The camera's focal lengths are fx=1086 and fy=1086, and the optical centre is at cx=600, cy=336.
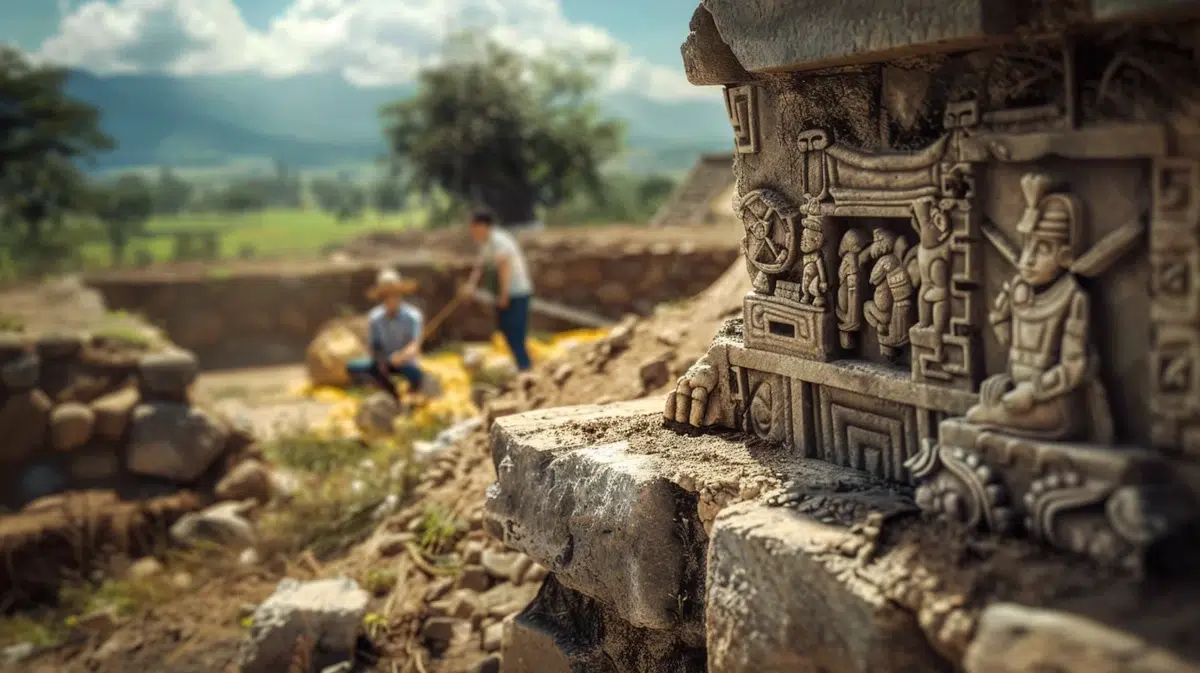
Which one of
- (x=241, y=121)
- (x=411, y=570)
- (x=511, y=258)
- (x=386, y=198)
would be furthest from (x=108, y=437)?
(x=241, y=121)

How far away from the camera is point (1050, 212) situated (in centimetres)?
242

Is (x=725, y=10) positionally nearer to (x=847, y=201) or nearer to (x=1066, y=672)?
(x=847, y=201)

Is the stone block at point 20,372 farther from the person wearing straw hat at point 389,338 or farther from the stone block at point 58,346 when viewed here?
the person wearing straw hat at point 389,338

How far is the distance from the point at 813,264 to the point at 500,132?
1902 centimetres

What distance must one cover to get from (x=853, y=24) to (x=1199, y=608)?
156 cm

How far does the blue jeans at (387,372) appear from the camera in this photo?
8312 mm

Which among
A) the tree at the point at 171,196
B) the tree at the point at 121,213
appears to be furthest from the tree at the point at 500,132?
the tree at the point at 171,196

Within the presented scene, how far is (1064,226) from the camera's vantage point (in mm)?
2395

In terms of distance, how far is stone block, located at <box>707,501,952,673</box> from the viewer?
96.3 inches

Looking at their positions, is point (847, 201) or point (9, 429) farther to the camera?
point (9, 429)

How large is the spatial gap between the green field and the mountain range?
18.0 m

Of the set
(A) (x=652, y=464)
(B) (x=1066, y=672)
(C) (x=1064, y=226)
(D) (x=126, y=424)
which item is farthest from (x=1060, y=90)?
(D) (x=126, y=424)

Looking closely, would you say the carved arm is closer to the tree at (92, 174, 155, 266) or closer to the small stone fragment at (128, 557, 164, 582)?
the small stone fragment at (128, 557, 164, 582)

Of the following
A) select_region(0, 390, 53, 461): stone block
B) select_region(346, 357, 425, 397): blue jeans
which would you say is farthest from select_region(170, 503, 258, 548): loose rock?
select_region(346, 357, 425, 397): blue jeans
